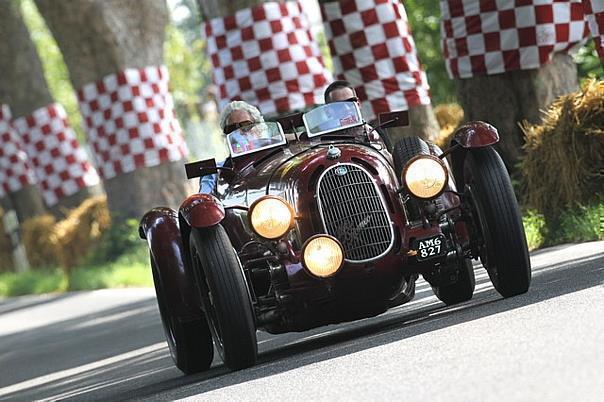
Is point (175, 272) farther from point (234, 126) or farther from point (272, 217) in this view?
point (234, 126)

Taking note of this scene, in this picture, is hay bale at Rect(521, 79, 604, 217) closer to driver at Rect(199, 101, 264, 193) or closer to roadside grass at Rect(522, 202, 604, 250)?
roadside grass at Rect(522, 202, 604, 250)

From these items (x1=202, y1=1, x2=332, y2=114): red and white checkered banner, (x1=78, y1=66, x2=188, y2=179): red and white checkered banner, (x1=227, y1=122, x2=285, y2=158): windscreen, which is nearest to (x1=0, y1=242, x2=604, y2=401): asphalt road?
(x1=227, y1=122, x2=285, y2=158): windscreen

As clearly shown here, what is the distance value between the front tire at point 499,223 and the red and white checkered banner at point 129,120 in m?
15.6

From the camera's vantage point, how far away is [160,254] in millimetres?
10023

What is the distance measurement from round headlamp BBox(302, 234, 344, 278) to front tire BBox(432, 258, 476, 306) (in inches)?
57.6

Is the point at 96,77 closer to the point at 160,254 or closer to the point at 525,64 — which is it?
the point at 525,64

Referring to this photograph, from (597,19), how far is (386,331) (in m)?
4.72

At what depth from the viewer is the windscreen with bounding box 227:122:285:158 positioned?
10492 millimetres

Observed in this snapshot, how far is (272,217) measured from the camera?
29.9 ft

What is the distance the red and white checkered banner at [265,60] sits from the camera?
2056 centimetres

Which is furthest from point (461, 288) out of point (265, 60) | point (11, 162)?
point (11, 162)

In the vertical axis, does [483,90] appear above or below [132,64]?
below

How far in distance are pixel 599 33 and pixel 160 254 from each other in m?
4.88

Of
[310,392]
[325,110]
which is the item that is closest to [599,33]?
[325,110]
